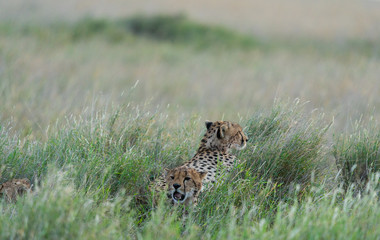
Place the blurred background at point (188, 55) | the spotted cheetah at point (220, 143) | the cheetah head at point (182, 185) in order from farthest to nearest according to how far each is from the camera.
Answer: the blurred background at point (188, 55)
the spotted cheetah at point (220, 143)
the cheetah head at point (182, 185)

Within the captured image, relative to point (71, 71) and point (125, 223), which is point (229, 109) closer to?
point (71, 71)

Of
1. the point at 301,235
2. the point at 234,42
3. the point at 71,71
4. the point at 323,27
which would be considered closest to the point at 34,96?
the point at 71,71

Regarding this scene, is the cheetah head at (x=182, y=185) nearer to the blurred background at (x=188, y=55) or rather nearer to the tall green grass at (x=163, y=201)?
the tall green grass at (x=163, y=201)

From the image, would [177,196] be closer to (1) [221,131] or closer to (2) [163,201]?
(2) [163,201]

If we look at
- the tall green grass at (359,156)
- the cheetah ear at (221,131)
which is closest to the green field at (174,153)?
the tall green grass at (359,156)

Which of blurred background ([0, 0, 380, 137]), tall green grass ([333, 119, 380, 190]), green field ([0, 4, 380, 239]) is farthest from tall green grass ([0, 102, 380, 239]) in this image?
blurred background ([0, 0, 380, 137])

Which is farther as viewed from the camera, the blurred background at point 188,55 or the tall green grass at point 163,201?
the blurred background at point 188,55

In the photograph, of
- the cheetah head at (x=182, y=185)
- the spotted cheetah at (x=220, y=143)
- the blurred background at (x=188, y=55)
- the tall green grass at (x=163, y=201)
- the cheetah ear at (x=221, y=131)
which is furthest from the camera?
the blurred background at (x=188, y=55)

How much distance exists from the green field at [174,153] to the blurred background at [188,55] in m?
0.06

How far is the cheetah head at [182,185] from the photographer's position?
3184 mm

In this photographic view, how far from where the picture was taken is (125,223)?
283 cm

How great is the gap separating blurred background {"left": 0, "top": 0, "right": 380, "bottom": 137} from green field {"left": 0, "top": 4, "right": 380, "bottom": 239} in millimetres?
59

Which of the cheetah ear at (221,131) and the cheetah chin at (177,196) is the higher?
the cheetah ear at (221,131)

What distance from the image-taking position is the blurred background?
298 inches
